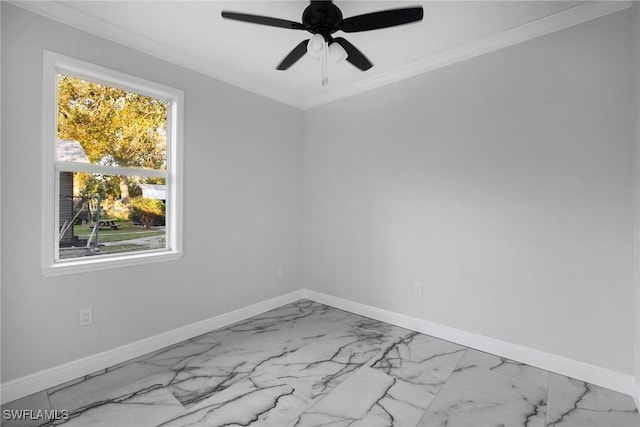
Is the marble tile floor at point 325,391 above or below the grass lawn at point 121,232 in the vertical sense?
below

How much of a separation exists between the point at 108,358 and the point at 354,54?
290cm

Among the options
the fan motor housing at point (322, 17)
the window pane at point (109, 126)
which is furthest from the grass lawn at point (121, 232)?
the fan motor housing at point (322, 17)

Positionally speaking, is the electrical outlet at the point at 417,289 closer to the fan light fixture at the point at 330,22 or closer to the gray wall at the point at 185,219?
the gray wall at the point at 185,219

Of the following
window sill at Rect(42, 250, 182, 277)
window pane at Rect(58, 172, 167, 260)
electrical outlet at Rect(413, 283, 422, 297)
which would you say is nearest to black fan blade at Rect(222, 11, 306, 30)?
window pane at Rect(58, 172, 167, 260)

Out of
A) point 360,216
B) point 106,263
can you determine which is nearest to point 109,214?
point 106,263

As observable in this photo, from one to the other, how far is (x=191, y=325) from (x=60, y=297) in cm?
105

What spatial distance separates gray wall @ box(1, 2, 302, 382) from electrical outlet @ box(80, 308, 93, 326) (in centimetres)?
4

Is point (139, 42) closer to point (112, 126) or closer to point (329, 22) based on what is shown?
point (112, 126)

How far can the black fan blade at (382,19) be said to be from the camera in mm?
1704

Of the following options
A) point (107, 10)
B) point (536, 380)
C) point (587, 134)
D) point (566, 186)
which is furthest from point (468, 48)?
point (107, 10)

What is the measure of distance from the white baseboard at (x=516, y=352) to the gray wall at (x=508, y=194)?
0.18 feet

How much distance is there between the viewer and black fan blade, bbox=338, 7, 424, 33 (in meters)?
1.70

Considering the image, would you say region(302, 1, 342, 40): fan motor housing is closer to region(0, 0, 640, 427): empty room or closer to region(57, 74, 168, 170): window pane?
region(0, 0, 640, 427): empty room

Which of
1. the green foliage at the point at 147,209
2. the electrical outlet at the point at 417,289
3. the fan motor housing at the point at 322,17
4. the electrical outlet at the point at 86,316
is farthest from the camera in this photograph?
the electrical outlet at the point at 417,289
